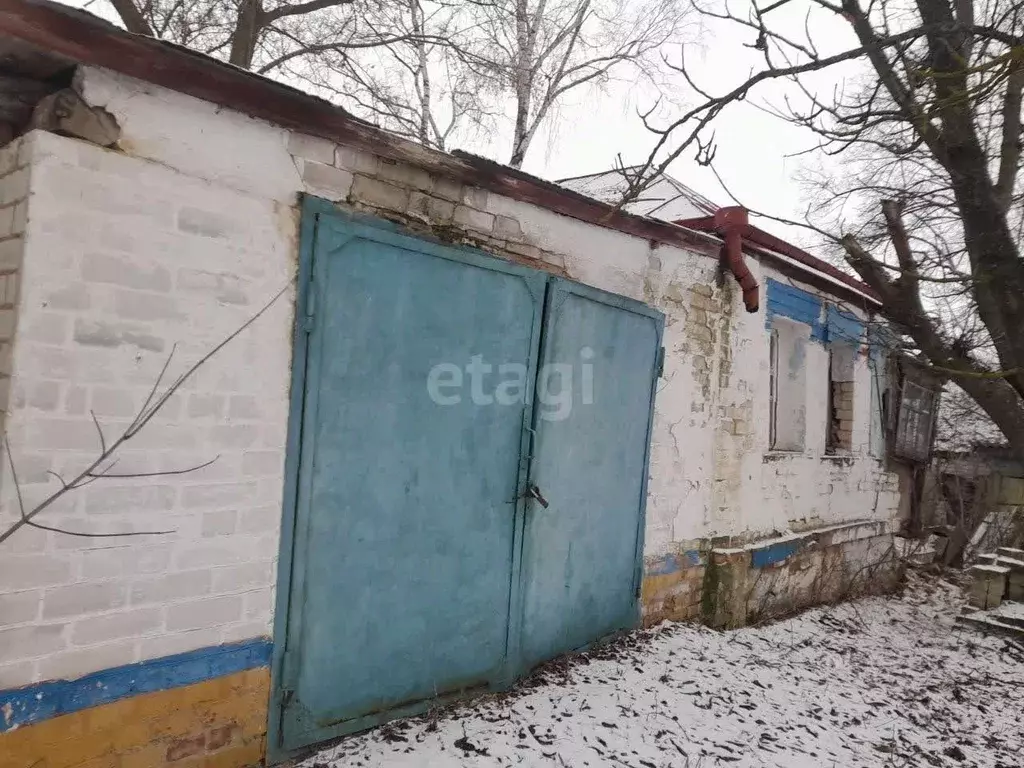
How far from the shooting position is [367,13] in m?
7.48

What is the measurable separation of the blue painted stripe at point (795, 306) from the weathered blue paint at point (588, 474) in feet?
5.36

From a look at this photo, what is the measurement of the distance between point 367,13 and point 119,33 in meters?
6.23

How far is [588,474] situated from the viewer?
386 centimetres

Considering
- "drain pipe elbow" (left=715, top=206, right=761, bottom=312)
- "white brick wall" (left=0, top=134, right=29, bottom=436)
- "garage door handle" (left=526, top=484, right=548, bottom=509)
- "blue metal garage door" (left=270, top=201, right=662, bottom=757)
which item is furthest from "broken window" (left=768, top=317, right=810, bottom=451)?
"white brick wall" (left=0, top=134, right=29, bottom=436)

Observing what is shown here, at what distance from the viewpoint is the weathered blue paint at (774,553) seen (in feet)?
17.0

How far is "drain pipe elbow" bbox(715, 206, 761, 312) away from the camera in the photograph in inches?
190

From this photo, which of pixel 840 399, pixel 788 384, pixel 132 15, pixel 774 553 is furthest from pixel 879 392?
pixel 132 15

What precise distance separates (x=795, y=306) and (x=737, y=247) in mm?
1386

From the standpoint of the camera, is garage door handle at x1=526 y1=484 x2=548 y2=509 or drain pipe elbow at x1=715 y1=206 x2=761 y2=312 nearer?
garage door handle at x1=526 y1=484 x2=548 y2=509

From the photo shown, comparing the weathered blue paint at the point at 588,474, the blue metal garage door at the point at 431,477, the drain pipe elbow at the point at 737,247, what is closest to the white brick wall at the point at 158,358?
the blue metal garage door at the point at 431,477

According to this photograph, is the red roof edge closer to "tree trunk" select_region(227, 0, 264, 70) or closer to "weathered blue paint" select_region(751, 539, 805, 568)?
"weathered blue paint" select_region(751, 539, 805, 568)

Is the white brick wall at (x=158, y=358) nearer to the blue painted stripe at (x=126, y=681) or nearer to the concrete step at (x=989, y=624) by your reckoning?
the blue painted stripe at (x=126, y=681)

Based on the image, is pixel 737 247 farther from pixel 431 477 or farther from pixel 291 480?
pixel 291 480

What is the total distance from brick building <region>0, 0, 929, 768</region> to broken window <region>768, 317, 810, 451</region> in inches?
86.2
